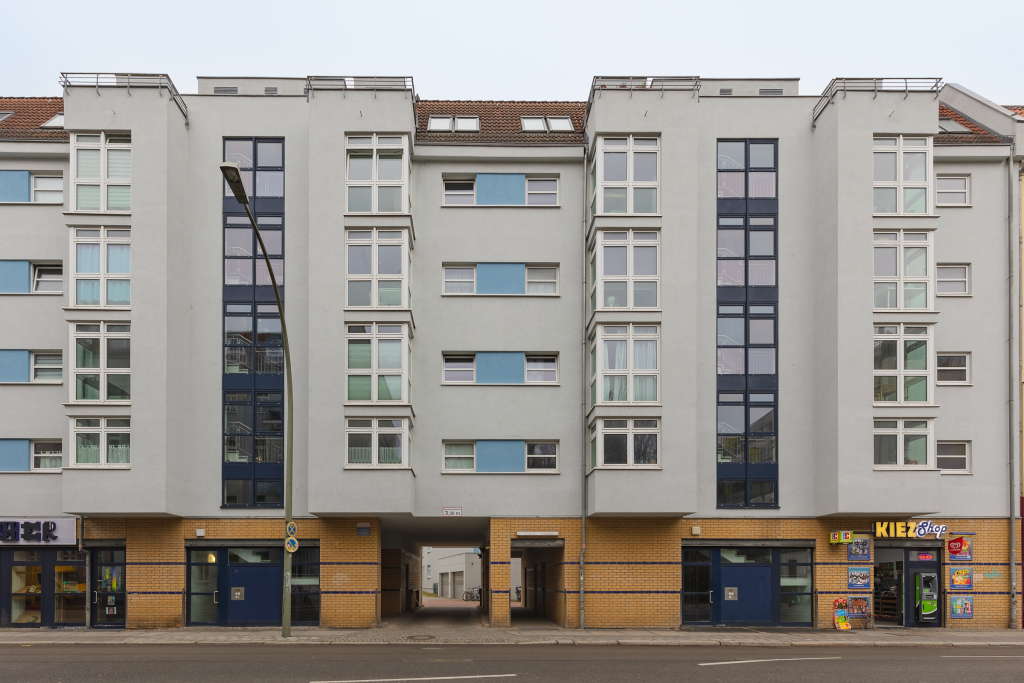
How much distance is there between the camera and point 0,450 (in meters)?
23.8

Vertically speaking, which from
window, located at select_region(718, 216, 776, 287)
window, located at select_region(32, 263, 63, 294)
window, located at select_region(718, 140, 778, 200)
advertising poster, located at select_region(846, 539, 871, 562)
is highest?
window, located at select_region(718, 140, 778, 200)

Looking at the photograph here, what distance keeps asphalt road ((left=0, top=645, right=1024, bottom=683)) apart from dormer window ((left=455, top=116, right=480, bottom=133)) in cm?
1446

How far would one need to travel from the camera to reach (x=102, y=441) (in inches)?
884

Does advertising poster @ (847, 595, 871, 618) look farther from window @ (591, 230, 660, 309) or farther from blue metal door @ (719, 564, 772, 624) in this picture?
window @ (591, 230, 660, 309)

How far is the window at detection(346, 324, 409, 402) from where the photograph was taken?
23234 mm

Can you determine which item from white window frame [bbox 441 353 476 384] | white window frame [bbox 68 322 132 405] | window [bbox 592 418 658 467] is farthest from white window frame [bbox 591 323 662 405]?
white window frame [bbox 68 322 132 405]

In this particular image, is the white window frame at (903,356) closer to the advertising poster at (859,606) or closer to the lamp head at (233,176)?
the advertising poster at (859,606)

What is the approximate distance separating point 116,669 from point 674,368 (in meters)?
14.7

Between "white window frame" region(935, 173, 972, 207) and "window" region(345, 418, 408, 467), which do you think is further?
"white window frame" region(935, 173, 972, 207)

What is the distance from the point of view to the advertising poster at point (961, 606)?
2392 cm

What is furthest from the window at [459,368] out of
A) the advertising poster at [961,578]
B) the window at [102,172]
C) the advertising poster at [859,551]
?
the advertising poster at [961,578]

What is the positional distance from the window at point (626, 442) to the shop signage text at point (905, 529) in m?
6.42

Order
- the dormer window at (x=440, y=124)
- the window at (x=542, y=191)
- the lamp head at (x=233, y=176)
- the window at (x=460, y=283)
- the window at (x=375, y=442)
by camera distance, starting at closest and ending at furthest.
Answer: the lamp head at (x=233, y=176), the window at (x=375, y=442), the window at (x=460, y=283), the window at (x=542, y=191), the dormer window at (x=440, y=124)

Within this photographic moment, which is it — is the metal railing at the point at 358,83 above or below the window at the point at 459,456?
above
